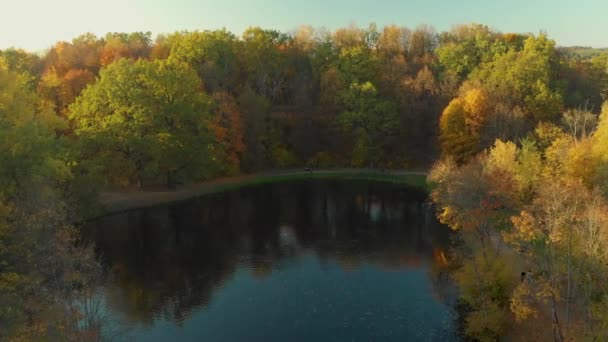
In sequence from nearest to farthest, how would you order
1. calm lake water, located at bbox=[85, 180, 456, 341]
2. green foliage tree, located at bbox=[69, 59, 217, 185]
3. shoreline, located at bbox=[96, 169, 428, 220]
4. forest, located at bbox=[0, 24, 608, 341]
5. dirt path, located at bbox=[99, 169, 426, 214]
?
1. forest, located at bbox=[0, 24, 608, 341]
2. calm lake water, located at bbox=[85, 180, 456, 341]
3. green foliage tree, located at bbox=[69, 59, 217, 185]
4. dirt path, located at bbox=[99, 169, 426, 214]
5. shoreline, located at bbox=[96, 169, 428, 220]

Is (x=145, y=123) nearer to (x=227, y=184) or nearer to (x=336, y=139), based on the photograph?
(x=227, y=184)

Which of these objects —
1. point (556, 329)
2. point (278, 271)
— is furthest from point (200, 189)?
point (556, 329)

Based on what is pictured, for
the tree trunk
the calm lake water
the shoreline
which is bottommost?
the calm lake water

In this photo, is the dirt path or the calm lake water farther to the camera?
the dirt path

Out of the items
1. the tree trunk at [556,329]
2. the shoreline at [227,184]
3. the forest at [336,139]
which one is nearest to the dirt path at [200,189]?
the shoreline at [227,184]

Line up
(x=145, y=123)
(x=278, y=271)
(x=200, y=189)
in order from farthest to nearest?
(x=200, y=189) → (x=145, y=123) → (x=278, y=271)

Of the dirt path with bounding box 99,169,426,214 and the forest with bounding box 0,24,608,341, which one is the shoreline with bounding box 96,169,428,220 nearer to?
the dirt path with bounding box 99,169,426,214

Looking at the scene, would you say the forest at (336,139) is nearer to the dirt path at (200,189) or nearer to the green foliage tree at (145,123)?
the green foliage tree at (145,123)

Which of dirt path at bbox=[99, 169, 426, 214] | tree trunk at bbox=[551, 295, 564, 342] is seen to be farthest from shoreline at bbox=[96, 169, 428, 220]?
tree trunk at bbox=[551, 295, 564, 342]

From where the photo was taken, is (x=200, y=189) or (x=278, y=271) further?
(x=200, y=189)
